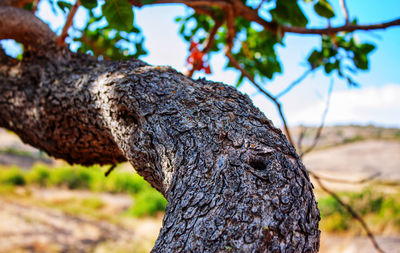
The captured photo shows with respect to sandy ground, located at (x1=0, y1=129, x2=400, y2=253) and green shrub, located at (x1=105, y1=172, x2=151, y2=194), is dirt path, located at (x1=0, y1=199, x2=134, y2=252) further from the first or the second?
green shrub, located at (x1=105, y1=172, x2=151, y2=194)

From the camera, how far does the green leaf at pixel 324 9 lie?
1466 millimetres

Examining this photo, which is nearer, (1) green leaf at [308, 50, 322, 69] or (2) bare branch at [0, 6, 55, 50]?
(2) bare branch at [0, 6, 55, 50]

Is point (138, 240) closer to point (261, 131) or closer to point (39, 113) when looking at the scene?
point (39, 113)

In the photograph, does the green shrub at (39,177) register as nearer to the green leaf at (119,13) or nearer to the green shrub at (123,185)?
the green shrub at (123,185)

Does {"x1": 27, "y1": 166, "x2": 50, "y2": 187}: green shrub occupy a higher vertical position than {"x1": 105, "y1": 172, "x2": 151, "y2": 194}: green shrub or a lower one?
lower

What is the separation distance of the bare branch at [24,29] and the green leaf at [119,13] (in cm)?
31

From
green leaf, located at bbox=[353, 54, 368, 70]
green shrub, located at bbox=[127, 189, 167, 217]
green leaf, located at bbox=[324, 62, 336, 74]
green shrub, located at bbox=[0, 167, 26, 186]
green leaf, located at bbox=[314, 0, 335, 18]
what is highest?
green leaf, located at bbox=[353, 54, 368, 70]

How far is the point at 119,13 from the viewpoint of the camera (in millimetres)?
1021

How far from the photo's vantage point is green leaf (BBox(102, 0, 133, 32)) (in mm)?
1004

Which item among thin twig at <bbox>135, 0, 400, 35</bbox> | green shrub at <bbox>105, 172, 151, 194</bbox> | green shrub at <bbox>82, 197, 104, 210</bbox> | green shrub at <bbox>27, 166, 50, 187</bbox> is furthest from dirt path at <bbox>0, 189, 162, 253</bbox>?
thin twig at <bbox>135, 0, 400, 35</bbox>

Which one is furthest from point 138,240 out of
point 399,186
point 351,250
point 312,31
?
point 399,186

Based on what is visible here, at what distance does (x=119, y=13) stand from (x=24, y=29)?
1.38ft

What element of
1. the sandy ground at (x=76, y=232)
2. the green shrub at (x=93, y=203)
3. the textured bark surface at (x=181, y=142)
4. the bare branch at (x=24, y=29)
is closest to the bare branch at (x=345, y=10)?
the textured bark surface at (x=181, y=142)

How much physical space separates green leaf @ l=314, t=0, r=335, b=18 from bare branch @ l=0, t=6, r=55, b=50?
3.72ft
